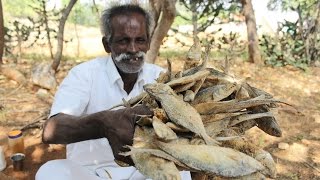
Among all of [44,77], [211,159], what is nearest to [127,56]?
[211,159]

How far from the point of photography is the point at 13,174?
3.44 m

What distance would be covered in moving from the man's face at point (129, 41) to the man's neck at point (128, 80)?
0.10 meters

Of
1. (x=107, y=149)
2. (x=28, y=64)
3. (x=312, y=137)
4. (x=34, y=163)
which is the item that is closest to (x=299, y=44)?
(x=312, y=137)

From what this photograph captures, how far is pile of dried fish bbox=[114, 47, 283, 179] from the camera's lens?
3.34ft

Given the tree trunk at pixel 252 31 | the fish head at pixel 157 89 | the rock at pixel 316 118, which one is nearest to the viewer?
the fish head at pixel 157 89

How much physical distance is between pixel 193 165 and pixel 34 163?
10.0 feet

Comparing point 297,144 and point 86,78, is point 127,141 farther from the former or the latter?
point 297,144

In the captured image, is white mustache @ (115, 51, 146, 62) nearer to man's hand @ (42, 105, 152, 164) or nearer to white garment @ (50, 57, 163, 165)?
white garment @ (50, 57, 163, 165)

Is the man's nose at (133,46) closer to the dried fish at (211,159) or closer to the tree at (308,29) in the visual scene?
the dried fish at (211,159)

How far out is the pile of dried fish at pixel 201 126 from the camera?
1.02 meters

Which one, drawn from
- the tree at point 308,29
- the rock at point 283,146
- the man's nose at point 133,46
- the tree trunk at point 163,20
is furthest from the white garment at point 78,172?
the tree at point 308,29

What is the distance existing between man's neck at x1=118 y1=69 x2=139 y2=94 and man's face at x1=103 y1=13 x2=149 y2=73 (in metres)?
0.10

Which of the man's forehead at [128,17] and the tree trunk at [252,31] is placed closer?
the man's forehead at [128,17]

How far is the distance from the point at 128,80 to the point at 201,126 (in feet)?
3.72
